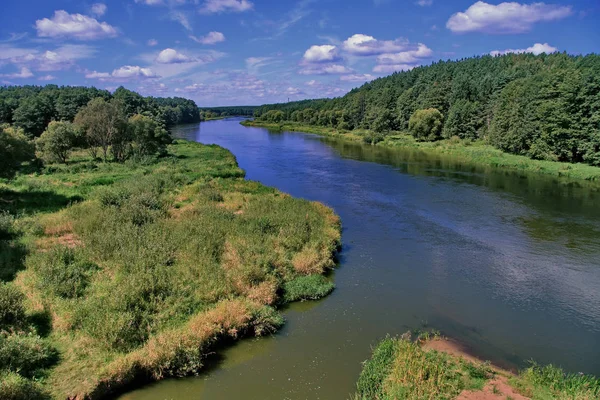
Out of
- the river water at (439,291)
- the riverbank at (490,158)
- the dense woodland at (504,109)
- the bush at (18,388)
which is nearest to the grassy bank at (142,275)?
the bush at (18,388)

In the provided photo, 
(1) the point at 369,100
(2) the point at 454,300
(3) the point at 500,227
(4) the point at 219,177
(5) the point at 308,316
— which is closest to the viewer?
(5) the point at 308,316

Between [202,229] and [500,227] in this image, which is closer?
[202,229]

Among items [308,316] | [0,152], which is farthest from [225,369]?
[0,152]

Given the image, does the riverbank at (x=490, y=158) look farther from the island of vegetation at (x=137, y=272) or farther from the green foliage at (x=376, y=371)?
the green foliage at (x=376, y=371)

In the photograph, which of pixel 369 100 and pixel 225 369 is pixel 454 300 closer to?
pixel 225 369

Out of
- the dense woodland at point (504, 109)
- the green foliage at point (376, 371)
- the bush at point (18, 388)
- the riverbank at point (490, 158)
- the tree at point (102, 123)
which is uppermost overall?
the dense woodland at point (504, 109)

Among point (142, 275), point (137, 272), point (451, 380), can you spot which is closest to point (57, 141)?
point (137, 272)
